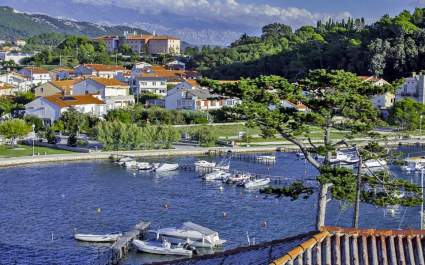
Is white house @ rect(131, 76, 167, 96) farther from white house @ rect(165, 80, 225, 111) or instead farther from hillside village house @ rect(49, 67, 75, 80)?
hillside village house @ rect(49, 67, 75, 80)

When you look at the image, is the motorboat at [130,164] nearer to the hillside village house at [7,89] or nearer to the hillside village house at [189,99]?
the hillside village house at [189,99]

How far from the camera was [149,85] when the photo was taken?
1950 inches

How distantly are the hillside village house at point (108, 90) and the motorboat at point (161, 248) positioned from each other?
→ 87.5 ft

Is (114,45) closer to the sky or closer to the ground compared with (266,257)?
closer to the sky

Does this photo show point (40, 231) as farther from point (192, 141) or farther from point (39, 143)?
point (192, 141)

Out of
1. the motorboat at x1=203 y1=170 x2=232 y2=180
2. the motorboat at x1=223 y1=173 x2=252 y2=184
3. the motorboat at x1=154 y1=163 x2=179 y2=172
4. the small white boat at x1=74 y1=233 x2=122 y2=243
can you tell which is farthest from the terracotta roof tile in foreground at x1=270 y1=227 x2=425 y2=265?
the motorboat at x1=154 y1=163 x2=179 y2=172

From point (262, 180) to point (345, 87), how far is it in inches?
594

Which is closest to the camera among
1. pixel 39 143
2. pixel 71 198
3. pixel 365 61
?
pixel 71 198

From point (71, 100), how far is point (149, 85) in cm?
1154

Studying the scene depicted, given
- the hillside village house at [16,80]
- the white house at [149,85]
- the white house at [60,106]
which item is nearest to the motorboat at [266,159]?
the white house at [60,106]

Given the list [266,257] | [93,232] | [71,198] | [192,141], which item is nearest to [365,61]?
[192,141]

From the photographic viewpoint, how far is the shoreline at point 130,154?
28078 mm

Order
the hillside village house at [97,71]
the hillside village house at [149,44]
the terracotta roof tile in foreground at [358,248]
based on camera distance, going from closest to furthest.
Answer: the terracotta roof tile in foreground at [358,248] → the hillside village house at [97,71] → the hillside village house at [149,44]

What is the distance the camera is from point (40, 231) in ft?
55.9
